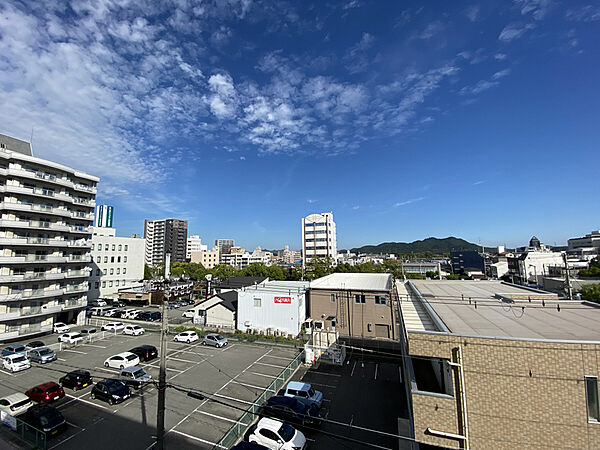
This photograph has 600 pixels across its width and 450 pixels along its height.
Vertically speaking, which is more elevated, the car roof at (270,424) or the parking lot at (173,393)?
the car roof at (270,424)

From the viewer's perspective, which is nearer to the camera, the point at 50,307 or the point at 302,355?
the point at 302,355

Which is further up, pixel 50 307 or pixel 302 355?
pixel 50 307

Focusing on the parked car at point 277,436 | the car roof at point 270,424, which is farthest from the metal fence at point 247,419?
A: the parked car at point 277,436

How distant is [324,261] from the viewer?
49875mm

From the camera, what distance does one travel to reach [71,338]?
2459cm

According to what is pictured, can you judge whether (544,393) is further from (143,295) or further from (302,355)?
(143,295)

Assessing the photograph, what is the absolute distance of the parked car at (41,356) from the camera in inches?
798

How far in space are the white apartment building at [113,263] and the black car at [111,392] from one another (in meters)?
33.6

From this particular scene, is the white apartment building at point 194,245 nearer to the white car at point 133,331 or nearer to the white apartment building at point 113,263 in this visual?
the white apartment building at point 113,263

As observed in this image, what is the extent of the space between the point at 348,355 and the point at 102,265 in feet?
138

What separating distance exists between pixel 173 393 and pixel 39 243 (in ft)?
80.2

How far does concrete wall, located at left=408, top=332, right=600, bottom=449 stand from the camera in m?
6.71

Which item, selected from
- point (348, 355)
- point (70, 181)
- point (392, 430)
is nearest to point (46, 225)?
point (70, 181)

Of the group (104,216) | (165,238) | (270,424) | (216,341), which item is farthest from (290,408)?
(165,238)
